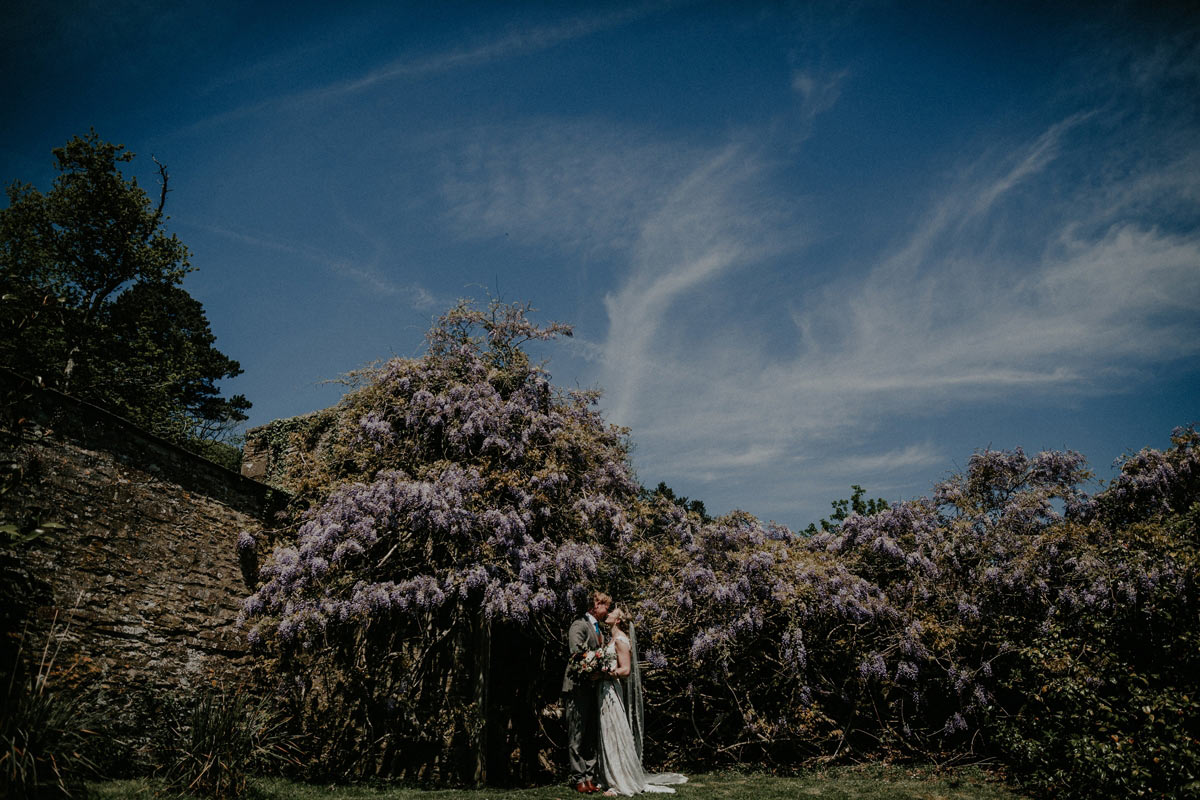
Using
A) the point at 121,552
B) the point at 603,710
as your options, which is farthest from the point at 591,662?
the point at 121,552

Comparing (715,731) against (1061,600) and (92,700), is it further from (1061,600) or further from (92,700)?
(92,700)

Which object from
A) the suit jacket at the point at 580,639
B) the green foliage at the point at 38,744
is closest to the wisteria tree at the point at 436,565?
the suit jacket at the point at 580,639

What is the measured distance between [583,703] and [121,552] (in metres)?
5.29

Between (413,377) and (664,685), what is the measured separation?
597 cm

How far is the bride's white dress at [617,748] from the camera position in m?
6.32

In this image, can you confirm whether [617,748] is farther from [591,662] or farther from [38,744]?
[38,744]

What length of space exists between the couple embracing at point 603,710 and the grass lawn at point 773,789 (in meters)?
0.35

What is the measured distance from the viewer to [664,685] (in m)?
9.17

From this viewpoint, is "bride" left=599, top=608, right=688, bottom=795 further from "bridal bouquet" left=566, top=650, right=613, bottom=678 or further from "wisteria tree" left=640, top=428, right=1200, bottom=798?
"wisteria tree" left=640, top=428, right=1200, bottom=798

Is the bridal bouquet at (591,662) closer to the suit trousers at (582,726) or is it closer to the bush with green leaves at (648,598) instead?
the suit trousers at (582,726)

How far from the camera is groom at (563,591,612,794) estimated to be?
6664 mm

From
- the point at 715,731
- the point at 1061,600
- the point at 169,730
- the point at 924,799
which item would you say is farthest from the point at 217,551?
the point at 1061,600

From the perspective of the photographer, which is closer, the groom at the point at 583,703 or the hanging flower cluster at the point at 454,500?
the groom at the point at 583,703

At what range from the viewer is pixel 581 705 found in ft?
22.6
